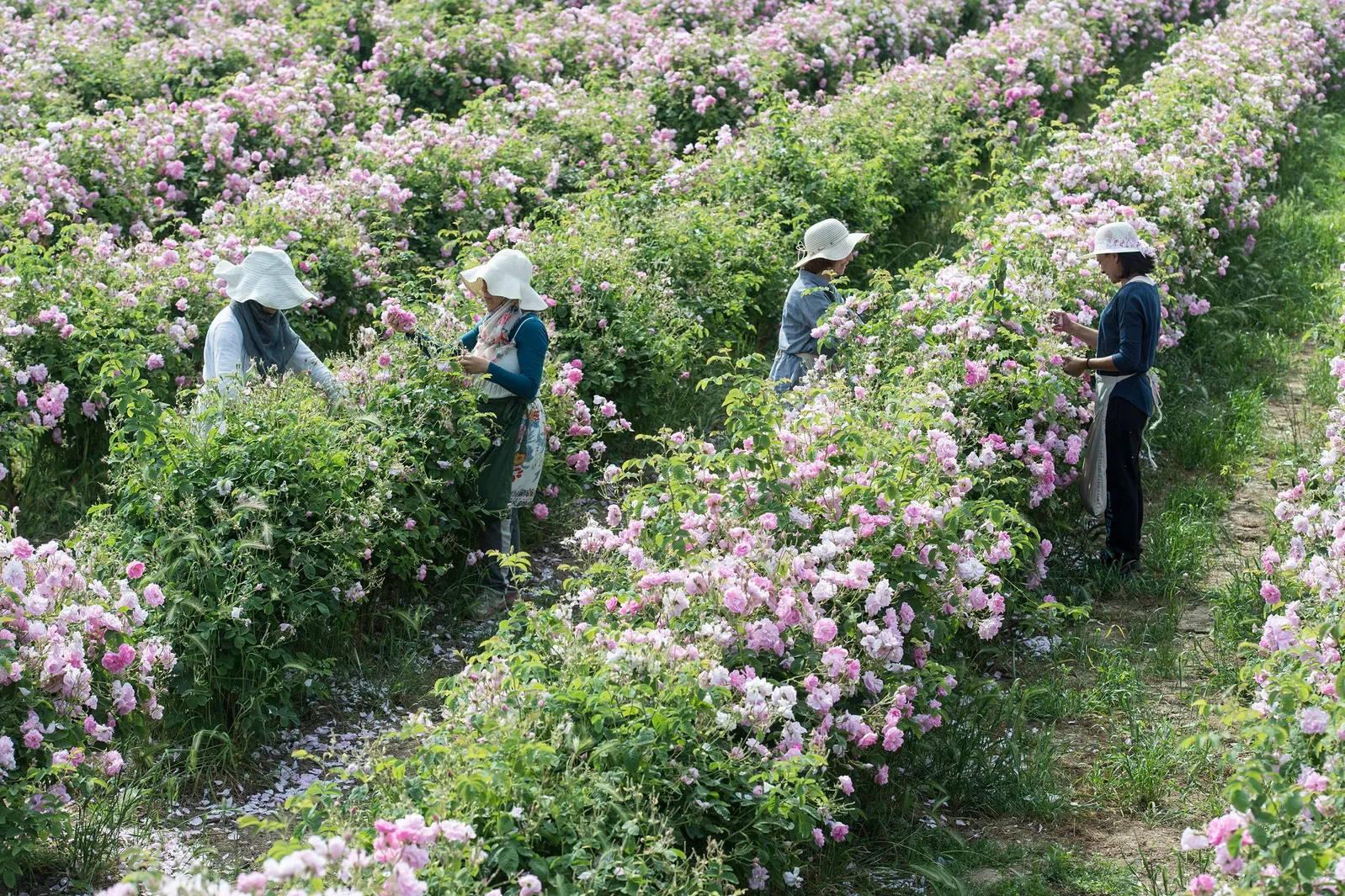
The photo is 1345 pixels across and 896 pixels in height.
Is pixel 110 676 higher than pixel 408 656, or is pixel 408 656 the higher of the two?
pixel 110 676

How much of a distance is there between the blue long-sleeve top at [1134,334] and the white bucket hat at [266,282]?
348cm

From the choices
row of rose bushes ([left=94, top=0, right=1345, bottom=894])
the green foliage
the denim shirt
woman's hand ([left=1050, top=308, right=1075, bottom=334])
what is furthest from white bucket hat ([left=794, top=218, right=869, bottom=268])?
the green foliage

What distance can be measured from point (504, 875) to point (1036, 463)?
126 inches

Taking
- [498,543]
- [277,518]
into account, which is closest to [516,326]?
[498,543]

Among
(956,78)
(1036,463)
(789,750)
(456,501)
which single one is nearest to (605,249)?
(456,501)

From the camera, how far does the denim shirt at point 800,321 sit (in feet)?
21.2

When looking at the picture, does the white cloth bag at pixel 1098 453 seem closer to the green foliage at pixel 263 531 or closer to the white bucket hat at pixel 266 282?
the green foliage at pixel 263 531

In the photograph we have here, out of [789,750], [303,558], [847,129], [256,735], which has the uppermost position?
[847,129]

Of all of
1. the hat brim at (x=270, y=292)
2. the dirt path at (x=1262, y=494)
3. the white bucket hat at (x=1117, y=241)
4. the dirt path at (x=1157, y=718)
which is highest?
the hat brim at (x=270, y=292)

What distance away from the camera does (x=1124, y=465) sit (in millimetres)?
5910

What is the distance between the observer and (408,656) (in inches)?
209

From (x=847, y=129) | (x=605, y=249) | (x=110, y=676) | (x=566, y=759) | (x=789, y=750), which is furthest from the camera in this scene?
(x=847, y=129)

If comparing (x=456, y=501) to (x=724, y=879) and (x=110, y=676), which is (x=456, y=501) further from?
(x=724, y=879)

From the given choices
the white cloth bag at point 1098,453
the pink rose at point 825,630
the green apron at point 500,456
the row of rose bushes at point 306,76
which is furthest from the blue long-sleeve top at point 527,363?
the row of rose bushes at point 306,76
